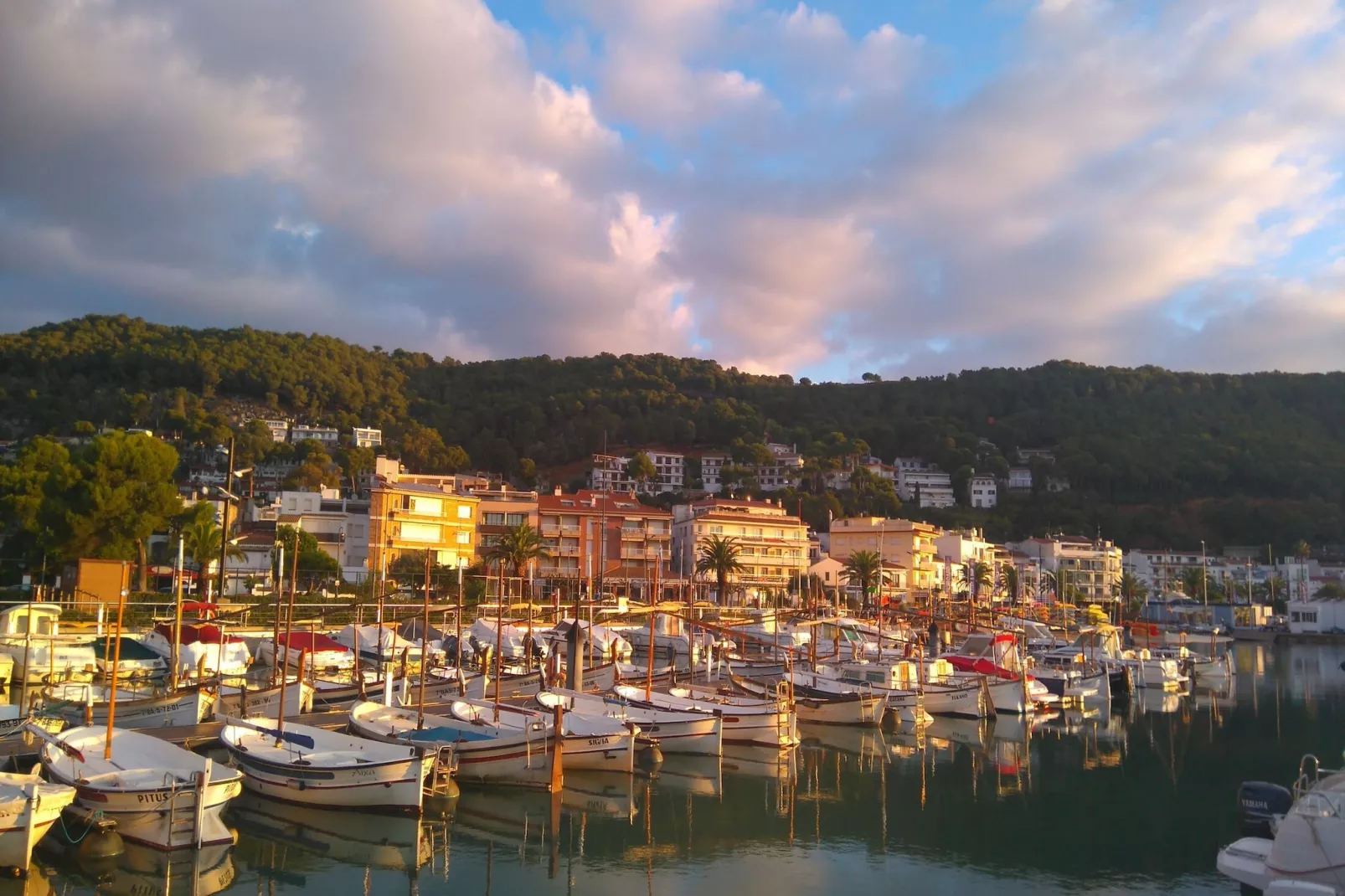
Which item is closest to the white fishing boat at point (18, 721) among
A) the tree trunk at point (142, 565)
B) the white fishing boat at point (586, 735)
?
the white fishing boat at point (586, 735)

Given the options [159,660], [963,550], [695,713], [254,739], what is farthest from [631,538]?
[254,739]

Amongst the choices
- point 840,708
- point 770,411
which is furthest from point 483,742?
point 770,411

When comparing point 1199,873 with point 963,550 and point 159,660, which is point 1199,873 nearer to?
point 159,660

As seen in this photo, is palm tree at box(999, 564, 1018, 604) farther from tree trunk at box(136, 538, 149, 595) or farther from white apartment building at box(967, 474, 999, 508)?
tree trunk at box(136, 538, 149, 595)

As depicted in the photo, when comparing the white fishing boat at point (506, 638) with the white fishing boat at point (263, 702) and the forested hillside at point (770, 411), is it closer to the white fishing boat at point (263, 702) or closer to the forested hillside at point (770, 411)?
the white fishing boat at point (263, 702)

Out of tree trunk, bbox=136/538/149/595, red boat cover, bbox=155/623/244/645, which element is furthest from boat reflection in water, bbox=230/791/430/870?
tree trunk, bbox=136/538/149/595

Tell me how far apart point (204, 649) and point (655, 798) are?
19077 millimetres

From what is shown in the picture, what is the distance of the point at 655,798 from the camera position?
21125 millimetres

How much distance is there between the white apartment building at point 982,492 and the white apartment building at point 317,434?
8040cm

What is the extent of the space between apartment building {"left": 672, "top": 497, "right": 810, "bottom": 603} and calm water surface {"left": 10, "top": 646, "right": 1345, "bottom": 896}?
167 ft

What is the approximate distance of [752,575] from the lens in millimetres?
81250

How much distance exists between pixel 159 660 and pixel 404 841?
2033 cm

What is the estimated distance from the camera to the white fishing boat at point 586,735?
72.7 feet

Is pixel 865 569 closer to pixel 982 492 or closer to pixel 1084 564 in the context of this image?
pixel 1084 564
